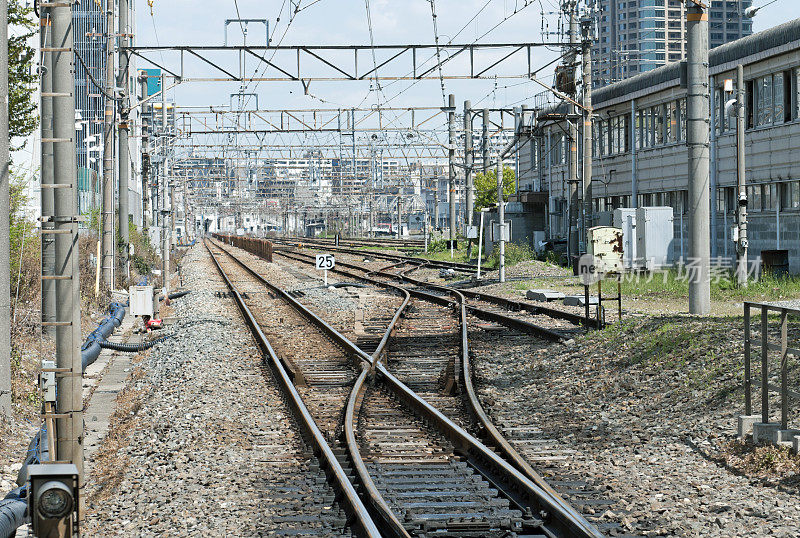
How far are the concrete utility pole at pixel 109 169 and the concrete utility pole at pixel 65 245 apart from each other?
1812 centimetres

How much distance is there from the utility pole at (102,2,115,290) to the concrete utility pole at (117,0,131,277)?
0.45 metres

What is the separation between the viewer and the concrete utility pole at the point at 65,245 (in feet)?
30.1

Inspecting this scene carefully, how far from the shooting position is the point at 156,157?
5931 cm

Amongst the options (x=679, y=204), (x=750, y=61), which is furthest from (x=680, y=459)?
(x=679, y=204)

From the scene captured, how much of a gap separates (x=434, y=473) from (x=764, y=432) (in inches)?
120

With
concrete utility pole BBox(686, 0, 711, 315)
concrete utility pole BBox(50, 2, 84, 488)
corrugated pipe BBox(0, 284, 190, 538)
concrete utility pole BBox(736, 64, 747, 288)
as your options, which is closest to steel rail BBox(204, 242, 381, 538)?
concrete utility pole BBox(50, 2, 84, 488)

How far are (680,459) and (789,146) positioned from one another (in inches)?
921

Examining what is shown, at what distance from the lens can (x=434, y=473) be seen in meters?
8.91

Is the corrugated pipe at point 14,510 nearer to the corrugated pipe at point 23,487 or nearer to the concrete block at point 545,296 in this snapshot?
the corrugated pipe at point 23,487

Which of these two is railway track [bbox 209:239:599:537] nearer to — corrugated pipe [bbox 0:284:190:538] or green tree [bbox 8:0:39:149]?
corrugated pipe [bbox 0:284:190:538]

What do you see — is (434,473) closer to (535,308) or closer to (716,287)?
(535,308)

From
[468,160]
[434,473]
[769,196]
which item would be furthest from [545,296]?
[468,160]

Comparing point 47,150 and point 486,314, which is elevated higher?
point 47,150

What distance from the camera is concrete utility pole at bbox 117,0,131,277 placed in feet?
94.7
